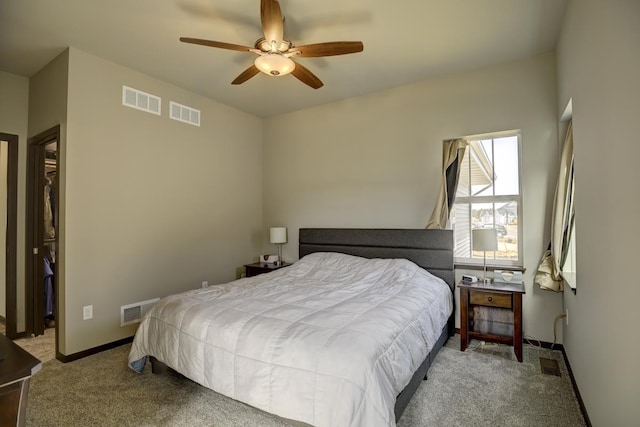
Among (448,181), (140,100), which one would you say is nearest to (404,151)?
(448,181)

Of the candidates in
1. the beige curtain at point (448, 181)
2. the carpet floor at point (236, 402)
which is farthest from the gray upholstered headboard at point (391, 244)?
the carpet floor at point (236, 402)

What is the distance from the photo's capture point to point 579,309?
7.41 feet

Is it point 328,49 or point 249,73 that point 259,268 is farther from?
point 328,49

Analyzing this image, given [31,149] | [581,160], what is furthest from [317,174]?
[31,149]

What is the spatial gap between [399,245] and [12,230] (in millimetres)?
4368

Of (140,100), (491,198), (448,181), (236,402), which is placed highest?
(140,100)

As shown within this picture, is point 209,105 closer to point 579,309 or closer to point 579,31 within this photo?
point 579,31

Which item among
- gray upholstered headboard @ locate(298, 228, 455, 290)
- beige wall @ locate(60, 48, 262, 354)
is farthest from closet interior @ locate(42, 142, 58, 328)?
gray upholstered headboard @ locate(298, 228, 455, 290)

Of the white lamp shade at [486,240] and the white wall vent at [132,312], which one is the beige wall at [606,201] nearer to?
the white lamp shade at [486,240]

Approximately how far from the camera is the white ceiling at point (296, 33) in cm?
245

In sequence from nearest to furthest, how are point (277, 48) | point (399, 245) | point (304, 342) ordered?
point (304, 342) → point (277, 48) → point (399, 245)

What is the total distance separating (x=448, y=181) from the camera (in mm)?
3590

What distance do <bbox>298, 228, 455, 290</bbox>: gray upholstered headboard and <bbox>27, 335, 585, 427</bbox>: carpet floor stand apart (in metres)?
1.00

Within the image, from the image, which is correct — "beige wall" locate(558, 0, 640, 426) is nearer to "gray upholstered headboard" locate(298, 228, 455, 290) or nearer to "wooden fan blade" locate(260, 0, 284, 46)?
"gray upholstered headboard" locate(298, 228, 455, 290)
